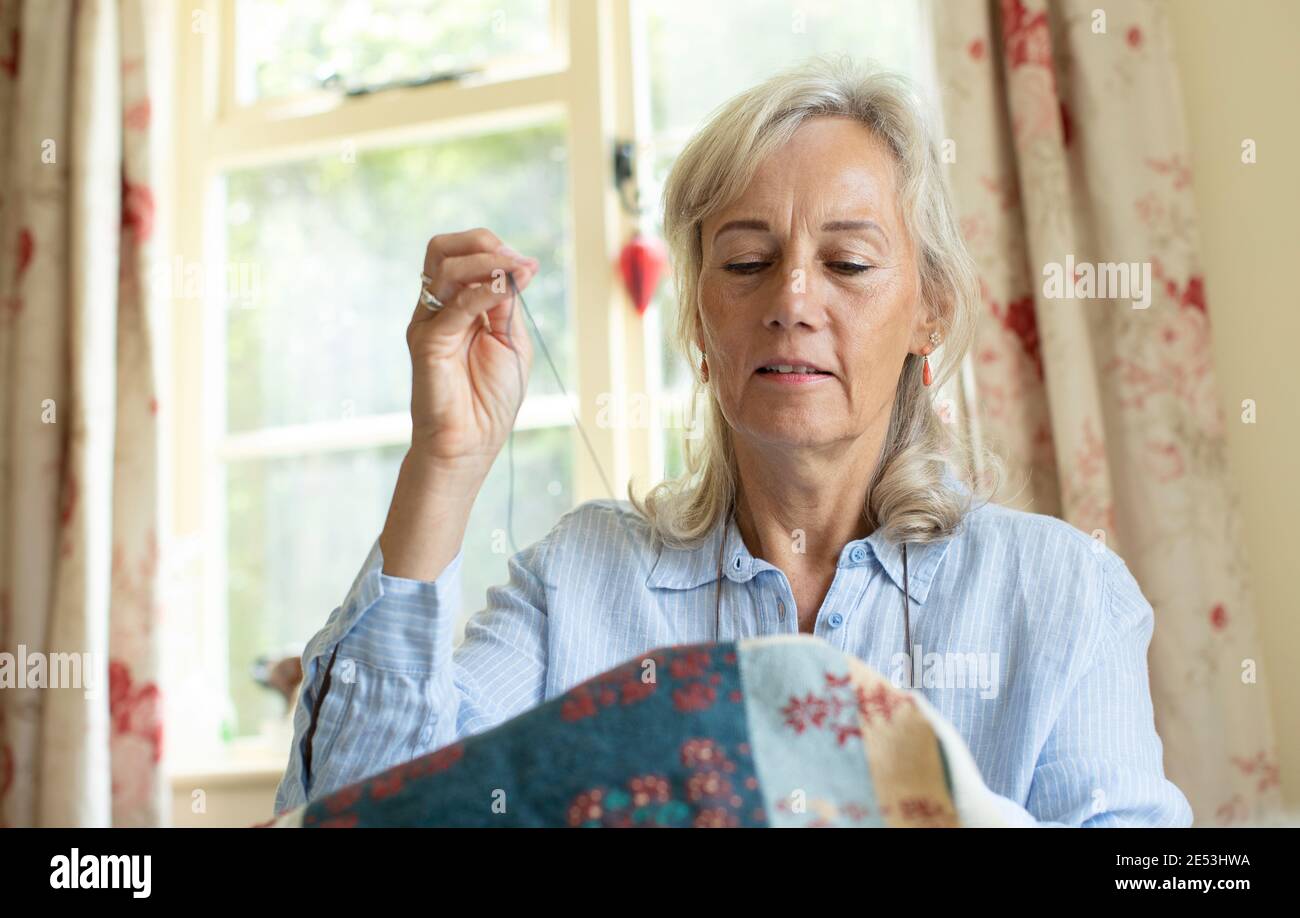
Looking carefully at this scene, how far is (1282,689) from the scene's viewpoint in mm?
1752

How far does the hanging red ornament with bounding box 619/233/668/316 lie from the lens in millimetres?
2205

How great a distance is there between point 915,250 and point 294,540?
171 centimetres

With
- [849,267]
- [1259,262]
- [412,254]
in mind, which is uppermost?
[412,254]

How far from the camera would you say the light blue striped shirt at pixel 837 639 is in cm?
99

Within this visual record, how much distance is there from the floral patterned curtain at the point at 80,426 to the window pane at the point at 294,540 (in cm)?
29

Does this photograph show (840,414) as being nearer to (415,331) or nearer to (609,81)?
(415,331)

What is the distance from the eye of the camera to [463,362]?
108 centimetres

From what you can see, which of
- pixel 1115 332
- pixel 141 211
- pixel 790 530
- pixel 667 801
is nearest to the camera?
pixel 667 801

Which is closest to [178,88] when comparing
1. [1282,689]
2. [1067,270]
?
[1067,270]

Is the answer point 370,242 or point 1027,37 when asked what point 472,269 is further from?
point 370,242

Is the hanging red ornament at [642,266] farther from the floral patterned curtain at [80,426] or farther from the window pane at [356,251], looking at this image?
the floral patterned curtain at [80,426]

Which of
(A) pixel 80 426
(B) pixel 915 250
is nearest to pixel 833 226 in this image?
(B) pixel 915 250

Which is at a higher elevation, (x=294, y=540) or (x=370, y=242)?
(x=370, y=242)

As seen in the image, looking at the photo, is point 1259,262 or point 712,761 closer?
point 712,761
